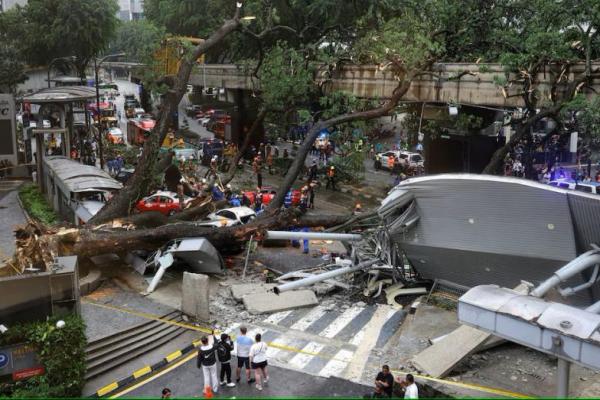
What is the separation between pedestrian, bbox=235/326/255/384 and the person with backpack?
0.21 meters

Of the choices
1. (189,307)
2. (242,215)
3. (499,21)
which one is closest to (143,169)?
(242,215)

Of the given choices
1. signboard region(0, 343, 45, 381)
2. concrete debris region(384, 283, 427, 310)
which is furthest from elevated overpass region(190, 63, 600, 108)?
signboard region(0, 343, 45, 381)

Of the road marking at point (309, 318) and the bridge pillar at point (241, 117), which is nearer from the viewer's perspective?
the road marking at point (309, 318)

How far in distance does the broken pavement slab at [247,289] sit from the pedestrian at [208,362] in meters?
5.19

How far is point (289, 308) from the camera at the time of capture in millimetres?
17844

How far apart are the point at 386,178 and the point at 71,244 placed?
24987 mm

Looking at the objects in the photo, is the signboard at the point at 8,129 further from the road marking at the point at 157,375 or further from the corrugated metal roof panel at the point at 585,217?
the corrugated metal roof panel at the point at 585,217

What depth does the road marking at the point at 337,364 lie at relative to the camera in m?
14.1

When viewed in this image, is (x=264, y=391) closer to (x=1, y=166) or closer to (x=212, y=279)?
(x=212, y=279)

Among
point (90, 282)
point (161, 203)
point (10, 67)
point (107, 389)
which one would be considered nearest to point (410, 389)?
point (107, 389)

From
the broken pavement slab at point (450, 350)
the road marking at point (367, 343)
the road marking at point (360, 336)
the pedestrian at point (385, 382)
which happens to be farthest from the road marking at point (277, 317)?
the pedestrian at point (385, 382)

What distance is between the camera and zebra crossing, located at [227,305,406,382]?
14570 mm

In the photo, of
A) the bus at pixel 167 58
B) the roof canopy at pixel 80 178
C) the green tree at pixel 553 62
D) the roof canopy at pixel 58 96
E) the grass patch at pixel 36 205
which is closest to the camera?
the green tree at pixel 553 62

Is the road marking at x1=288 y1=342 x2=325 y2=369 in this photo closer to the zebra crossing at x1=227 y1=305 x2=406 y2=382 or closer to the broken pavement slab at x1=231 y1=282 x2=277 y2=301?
the zebra crossing at x1=227 y1=305 x2=406 y2=382
